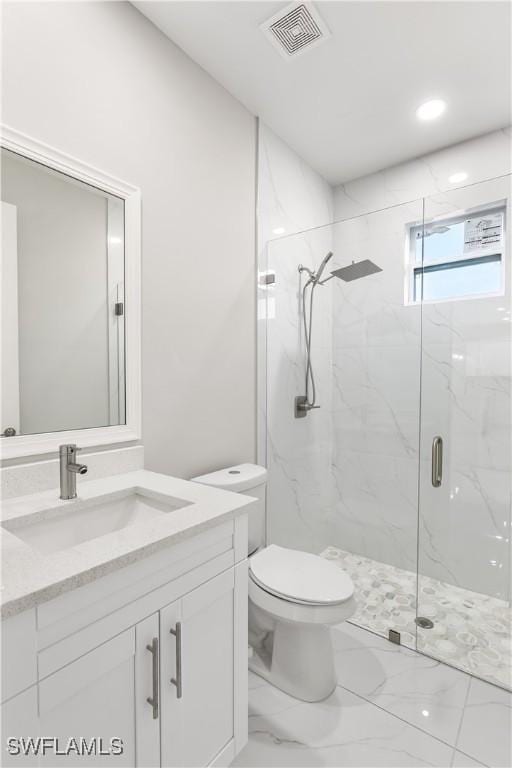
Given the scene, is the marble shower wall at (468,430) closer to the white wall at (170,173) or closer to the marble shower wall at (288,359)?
the marble shower wall at (288,359)

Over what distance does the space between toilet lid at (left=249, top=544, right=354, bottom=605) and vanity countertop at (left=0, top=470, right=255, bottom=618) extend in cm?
57

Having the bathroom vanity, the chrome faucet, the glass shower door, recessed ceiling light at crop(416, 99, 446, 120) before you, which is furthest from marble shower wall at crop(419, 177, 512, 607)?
the chrome faucet

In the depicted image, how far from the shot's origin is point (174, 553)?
3.11 ft

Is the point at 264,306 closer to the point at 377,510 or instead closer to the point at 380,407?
the point at 380,407

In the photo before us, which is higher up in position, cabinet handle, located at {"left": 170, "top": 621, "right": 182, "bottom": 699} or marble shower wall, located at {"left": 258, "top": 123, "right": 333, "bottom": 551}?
marble shower wall, located at {"left": 258, "top": 123, "right": 333, "bottom": 551}

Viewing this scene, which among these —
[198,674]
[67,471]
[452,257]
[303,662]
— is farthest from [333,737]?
[452,257]

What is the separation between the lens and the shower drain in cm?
192

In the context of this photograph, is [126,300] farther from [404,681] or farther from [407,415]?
[404,681]

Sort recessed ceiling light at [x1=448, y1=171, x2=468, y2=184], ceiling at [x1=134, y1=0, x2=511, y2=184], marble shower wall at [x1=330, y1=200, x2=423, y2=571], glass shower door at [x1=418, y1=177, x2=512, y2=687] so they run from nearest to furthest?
ceiling at [x1=134, y1=0, x2=511, y2=184]
glass shower door at [x1=418, y1=177, x2=512, y2=687]
marble shower wall at [x1=330, y1=200, x2=423, y2=571]
recessed ceiling light at [x1=448, y1=171, x2=468, y2=184]

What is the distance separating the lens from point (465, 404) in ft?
6.95

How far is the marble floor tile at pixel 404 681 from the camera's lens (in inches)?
57.0

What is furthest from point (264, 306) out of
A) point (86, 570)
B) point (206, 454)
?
point (86, 570)

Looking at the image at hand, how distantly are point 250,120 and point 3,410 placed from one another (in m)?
1.93

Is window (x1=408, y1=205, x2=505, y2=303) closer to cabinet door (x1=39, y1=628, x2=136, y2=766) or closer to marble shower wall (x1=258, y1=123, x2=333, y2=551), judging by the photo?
marble shower wall (x1=258, y1=123, x2=333, y2=551)
